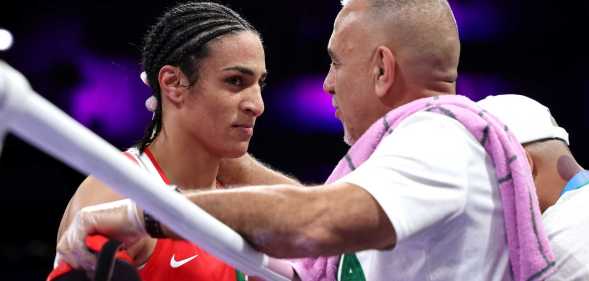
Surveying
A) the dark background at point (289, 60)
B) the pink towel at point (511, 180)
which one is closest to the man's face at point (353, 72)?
the pink towel at point (511, 180)

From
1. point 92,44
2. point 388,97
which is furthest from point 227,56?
point 92,44

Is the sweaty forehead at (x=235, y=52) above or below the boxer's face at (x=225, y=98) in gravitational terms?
above

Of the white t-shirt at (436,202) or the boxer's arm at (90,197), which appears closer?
the white t-shirt at (436,202)

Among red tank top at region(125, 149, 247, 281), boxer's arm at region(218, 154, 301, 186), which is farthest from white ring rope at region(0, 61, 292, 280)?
boxer's arm at region(218, 154, 301, 186)

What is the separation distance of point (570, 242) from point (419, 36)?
2.05 ft

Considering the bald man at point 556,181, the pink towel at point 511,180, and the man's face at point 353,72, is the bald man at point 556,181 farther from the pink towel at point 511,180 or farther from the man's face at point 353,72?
the man's face at point 353,72

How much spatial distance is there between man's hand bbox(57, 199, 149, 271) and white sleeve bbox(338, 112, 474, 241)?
36 cm

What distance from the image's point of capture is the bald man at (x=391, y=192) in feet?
4.08

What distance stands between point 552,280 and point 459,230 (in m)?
0.51

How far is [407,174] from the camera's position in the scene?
1301 millimetres

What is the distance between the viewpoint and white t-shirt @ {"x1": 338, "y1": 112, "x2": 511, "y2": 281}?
129cm

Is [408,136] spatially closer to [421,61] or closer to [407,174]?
[407,174]

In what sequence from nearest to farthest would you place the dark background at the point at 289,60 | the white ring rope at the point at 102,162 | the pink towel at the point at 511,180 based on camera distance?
the white ring rope at the point at 102,162 < the pink towel at the point at 511,180 < the dark background at the point at 289,60

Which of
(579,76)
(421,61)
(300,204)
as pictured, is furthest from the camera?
(579,76)
